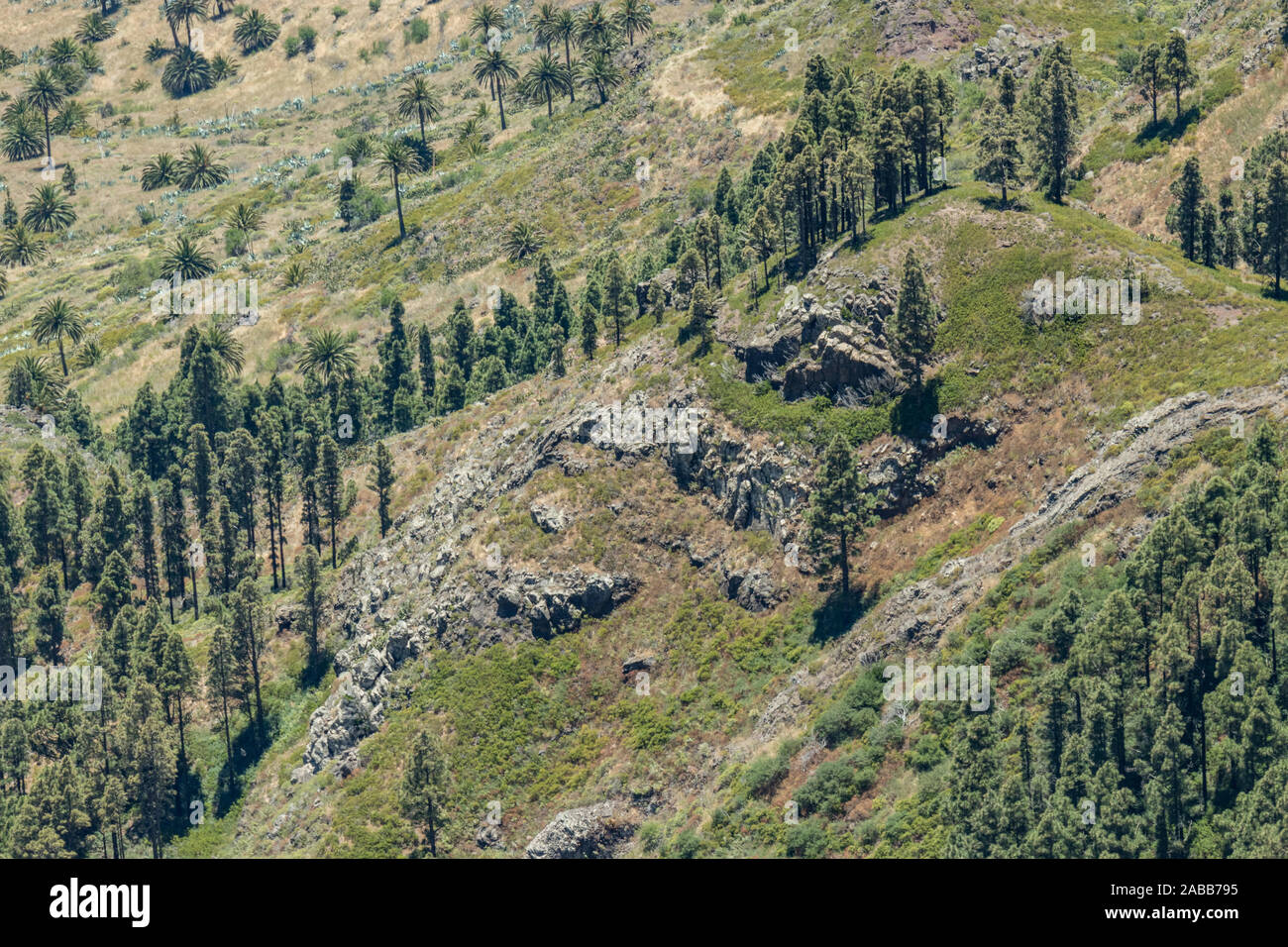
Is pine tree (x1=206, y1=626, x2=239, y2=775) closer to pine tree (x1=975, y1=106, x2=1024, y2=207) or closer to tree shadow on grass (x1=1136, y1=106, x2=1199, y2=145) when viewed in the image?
pine tree (x1=975, y1=106, x2=1024, y2=207)

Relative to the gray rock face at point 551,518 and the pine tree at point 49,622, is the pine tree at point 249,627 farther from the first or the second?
the gray rock face at point 551,518

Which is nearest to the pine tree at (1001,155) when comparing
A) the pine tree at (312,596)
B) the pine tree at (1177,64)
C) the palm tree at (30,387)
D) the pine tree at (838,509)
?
the pine tree at (1177,64)

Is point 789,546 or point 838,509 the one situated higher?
point 838,509

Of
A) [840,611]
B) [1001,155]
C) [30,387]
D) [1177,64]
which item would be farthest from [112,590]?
[1177,64]

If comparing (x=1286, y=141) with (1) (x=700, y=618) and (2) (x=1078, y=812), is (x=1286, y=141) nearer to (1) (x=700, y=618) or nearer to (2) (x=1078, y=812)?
(1) (x=700, y=618)

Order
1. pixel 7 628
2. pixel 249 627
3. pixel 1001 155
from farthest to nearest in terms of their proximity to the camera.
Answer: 1. pixel 7 628
2. pixel 249 627
3. pixel 1001 155

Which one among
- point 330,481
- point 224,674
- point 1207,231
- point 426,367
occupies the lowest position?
point 224,674

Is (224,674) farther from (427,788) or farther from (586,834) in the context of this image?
(586,834)

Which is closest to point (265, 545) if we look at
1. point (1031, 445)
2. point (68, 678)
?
point (68, 678)
